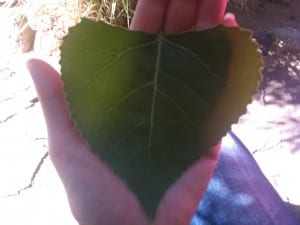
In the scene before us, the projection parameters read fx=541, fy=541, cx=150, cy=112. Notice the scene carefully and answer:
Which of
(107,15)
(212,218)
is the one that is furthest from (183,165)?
(107,15)

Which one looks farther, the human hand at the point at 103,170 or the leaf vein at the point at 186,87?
the human hand at the point at 103,170

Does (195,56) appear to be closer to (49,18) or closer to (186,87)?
(186,87)

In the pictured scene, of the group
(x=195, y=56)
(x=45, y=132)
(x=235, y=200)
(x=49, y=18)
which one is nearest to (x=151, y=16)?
(x=195, y=56)

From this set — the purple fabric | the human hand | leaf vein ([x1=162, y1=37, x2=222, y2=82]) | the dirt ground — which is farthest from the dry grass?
leaf vein ([x1=162, y1=37, x2=222, y2=82])

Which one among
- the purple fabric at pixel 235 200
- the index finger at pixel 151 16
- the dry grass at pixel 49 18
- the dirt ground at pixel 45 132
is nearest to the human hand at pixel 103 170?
the index finger at pixel 151 16

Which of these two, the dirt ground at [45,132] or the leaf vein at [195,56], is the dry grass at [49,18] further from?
the leaf vein at [195,56]

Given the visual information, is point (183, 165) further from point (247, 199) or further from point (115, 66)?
point (247, 199)
